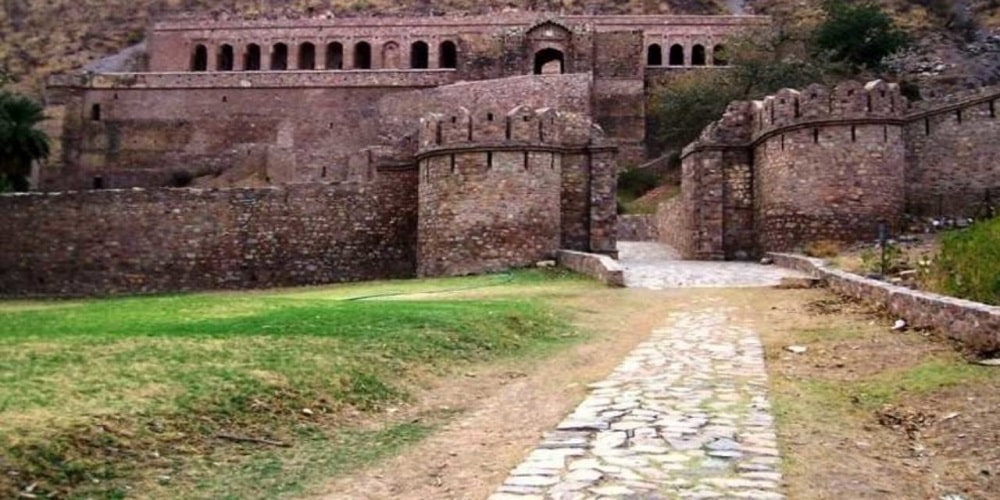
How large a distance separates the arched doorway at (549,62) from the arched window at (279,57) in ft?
50.9

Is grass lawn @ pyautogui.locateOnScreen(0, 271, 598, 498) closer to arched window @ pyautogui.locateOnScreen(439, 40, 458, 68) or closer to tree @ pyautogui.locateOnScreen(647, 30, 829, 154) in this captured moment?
tree @ pyautogui.locateOnScreen(647, 30, 829, 154)

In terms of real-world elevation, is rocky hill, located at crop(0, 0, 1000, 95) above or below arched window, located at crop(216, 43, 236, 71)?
above

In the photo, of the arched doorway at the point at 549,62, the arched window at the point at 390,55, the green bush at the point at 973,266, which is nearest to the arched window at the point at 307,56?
the arched window at the point at 390,55

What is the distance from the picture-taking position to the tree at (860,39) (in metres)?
43.9

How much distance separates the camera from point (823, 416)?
7188mm

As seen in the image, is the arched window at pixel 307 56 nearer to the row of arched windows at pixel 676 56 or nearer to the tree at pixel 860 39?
the row of arched windows at pixel 676 56

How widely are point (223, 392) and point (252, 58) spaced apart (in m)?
55.6

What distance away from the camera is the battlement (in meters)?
20.8

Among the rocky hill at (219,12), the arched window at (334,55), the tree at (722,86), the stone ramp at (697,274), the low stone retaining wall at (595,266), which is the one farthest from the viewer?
the rocky hill at (219,12)

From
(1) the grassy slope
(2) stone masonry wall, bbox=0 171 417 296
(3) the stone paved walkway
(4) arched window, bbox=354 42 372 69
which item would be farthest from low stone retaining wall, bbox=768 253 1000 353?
(1) the grassy slope

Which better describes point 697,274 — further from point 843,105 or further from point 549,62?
point 549,62

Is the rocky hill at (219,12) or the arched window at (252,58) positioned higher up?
the rocky hill at (219,12)

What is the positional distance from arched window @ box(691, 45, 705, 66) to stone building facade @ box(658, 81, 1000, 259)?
33903 mm

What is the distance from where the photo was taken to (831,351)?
9898 millimetres
